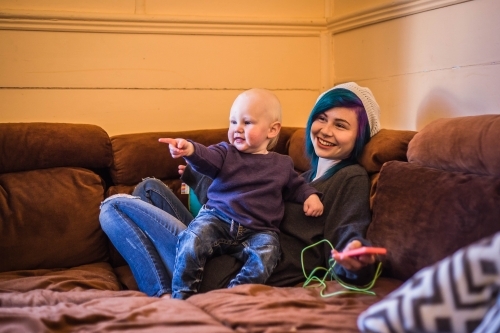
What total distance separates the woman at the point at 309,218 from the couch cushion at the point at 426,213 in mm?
106

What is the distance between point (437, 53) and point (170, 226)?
124cm

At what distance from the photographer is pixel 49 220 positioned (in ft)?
7.22

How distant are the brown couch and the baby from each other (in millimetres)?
138

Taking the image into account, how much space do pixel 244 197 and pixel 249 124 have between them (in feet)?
0.87

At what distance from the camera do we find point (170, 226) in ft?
6.53

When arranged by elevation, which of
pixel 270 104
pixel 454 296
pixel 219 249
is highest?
pixel 270 104

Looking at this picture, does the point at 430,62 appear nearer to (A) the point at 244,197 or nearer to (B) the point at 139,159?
(A) the point at 244,197

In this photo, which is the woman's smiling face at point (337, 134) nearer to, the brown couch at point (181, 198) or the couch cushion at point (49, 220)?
the brown couch at point (181, 198)

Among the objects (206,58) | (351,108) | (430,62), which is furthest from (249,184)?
(206,58)

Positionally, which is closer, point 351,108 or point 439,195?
point 439,195

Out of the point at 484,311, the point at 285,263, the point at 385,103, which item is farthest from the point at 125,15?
the point at 484,311

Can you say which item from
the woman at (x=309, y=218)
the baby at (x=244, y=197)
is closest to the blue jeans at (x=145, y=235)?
the woman at (x=309, y=218)

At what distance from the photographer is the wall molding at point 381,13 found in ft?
7.41

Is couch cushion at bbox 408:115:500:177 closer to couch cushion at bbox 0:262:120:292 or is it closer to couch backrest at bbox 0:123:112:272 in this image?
couch cushion at bbox 0:262:120:292
